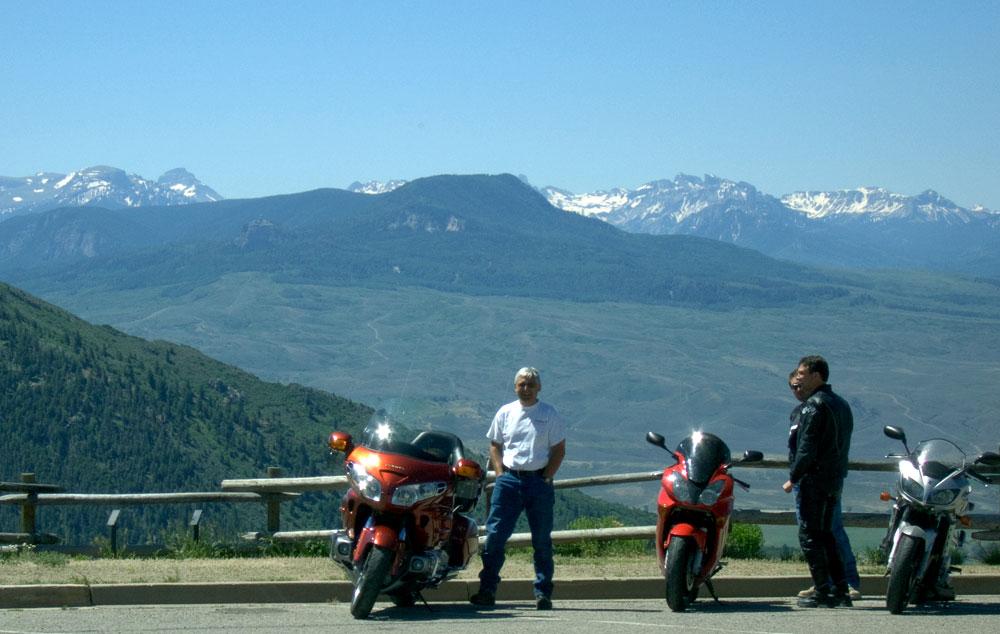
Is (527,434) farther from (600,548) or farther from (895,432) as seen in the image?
(600,548)

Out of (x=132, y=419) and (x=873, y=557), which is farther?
(x=132, y=419)

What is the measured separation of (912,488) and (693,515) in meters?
1.42

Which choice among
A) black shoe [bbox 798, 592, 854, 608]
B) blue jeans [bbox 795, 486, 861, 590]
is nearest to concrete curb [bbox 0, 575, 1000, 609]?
blue jeans [bbox 795, 486, 861, 590]

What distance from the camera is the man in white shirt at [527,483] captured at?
34.4ft

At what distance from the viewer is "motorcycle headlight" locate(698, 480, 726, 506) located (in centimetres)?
1004

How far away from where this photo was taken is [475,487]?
33.6ft

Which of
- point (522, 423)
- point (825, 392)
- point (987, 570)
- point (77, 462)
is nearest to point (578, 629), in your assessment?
point (522, 423)

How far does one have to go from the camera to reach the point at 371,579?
9.49m

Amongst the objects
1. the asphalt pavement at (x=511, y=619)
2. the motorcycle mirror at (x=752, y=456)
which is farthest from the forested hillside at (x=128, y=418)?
the asphalt pavement at (x=511, y=619)

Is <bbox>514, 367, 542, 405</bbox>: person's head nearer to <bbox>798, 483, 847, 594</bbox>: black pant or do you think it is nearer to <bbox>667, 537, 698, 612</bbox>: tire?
<bbox>667, 537, 698, 612</bbox>: tire

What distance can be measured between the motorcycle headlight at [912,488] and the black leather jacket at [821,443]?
44cm

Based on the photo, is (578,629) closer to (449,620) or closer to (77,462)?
(449,620)

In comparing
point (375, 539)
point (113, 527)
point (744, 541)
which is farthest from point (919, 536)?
point (113, 527)

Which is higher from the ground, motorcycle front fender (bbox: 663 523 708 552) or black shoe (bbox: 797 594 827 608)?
motorcycle front fender (bbox: 663 523 708 552)
